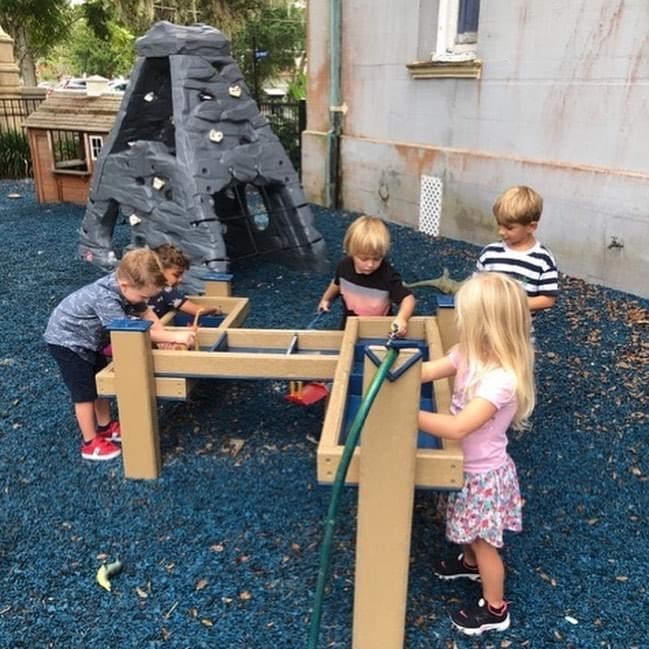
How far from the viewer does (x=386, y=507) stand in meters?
1.84

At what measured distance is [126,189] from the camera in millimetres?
5703

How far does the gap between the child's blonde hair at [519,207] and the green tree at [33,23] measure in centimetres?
2069

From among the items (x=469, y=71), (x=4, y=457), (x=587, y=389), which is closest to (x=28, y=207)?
(x=469, y=71)

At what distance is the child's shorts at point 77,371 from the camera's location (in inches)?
120

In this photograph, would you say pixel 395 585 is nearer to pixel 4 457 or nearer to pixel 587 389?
pixel 4 457

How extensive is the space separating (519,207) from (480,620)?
1731 mm

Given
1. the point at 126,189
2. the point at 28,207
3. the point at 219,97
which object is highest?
the point at 219,97

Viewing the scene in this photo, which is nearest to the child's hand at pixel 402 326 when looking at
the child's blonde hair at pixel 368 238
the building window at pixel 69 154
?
the child's blonde hair at pixel 368 238

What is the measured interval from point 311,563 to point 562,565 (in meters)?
0.92

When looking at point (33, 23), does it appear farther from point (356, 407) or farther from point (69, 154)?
point (356, 407)

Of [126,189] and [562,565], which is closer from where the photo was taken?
[562,565]

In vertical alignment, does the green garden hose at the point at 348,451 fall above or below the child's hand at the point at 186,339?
above

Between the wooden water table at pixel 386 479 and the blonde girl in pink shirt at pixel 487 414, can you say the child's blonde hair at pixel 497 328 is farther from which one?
the wooden water table at pixel 386 479

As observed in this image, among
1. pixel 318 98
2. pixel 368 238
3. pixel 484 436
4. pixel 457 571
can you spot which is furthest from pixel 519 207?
pixel 318 98
